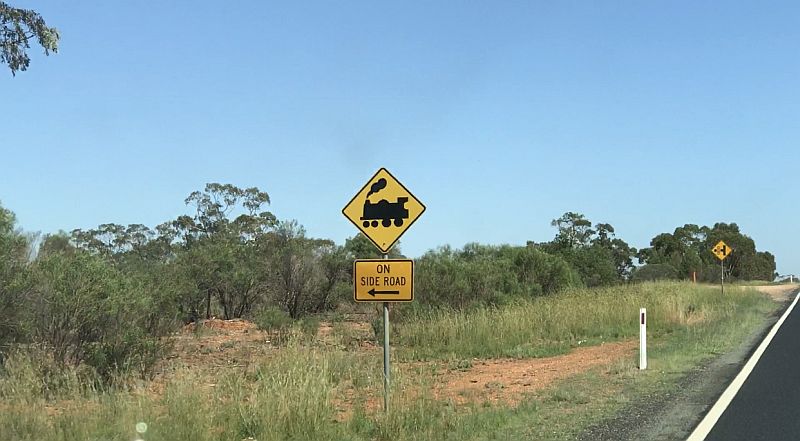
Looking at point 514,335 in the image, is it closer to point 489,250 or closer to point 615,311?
point 615,311

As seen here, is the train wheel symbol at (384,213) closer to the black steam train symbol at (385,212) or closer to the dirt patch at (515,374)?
the black steam train symbol at (385,212)

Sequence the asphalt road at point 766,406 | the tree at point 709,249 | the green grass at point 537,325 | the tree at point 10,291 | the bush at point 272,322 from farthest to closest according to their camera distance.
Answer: the tree at point 709,249 → the bush at point 272,322 → the green grass at point 537,325 → the tree at point 10,291 → the asphalt road at point 766,406

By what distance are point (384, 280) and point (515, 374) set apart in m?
6.27

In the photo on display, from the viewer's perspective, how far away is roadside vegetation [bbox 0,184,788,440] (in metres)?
8.42

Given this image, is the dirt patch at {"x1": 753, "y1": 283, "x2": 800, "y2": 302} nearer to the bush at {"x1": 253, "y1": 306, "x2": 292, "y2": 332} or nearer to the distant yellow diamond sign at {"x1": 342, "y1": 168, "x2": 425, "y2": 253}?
the bush at {"x1": 253, "y1": 306, "x2": 292, "y2": 332}

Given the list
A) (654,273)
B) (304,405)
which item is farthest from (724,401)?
(654,273)

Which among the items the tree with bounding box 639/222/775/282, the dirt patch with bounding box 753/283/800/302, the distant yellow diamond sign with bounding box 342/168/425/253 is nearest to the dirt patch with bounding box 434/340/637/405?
the distant yellow diamond sign with bounding box 342/168/425/253

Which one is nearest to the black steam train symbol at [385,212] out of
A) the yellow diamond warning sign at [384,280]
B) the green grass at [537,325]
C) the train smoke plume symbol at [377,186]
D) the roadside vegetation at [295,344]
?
the train smoke plume symbol at [377,186]

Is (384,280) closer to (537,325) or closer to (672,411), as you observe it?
(672,411)

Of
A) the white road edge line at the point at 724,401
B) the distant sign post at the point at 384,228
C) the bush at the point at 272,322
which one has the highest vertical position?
the distant sign post at the point at 384,228

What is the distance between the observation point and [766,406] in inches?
397

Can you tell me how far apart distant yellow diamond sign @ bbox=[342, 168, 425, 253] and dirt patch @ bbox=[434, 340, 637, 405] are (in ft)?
10.0

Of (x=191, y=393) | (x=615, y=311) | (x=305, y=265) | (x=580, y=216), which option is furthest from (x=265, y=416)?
(x=580, y=216)

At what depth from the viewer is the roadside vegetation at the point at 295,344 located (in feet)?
27.6
